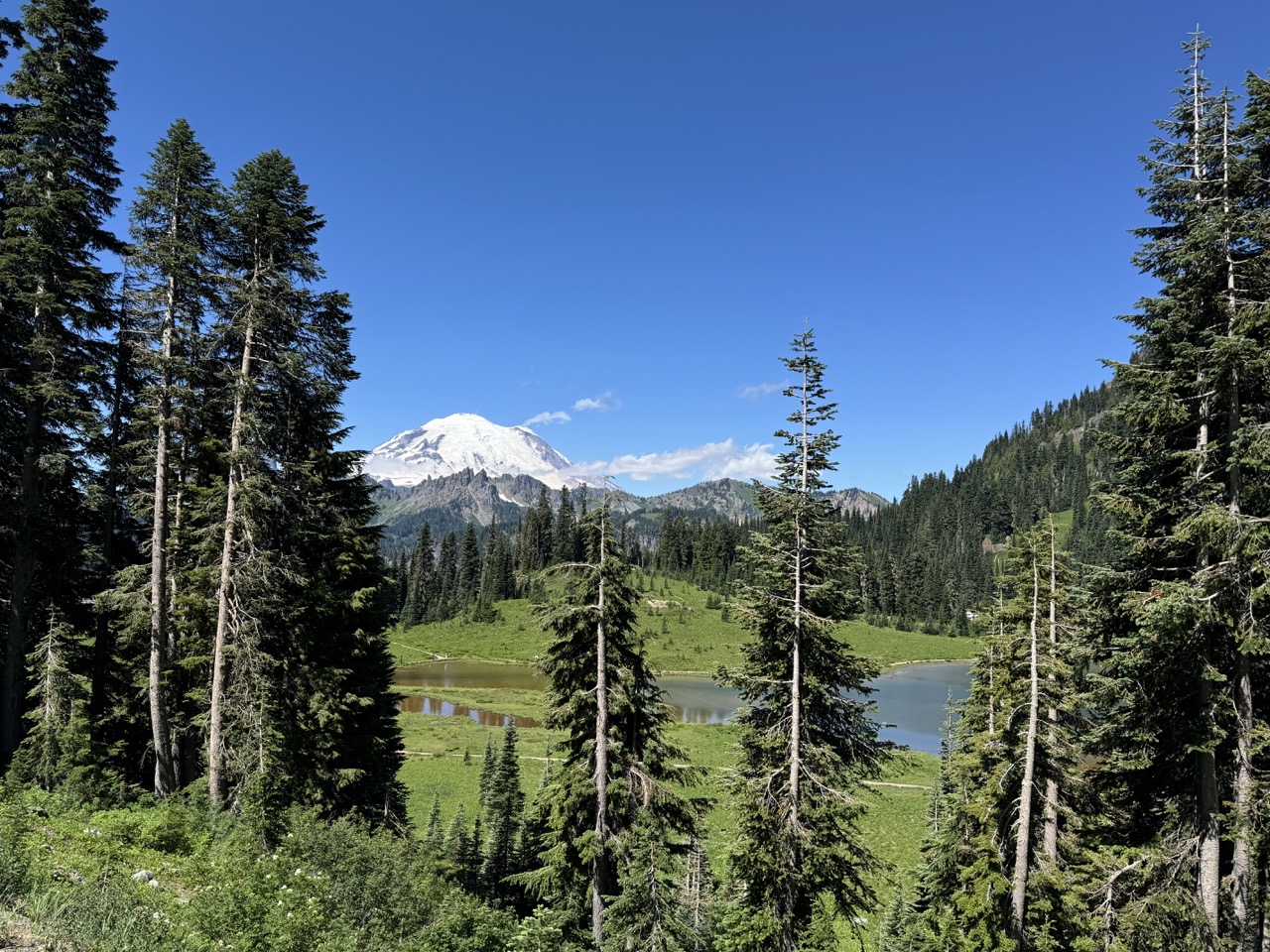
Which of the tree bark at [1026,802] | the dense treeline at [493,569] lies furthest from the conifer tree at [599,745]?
the dense treeline at [493,569]

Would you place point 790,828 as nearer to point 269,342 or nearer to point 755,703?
point 755,703

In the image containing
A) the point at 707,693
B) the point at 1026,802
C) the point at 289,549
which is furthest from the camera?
the point at 707,693

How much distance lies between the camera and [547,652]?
15.6 metres

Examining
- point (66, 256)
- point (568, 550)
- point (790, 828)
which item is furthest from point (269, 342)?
point (568, 550)

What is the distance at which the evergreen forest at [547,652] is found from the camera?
35.3 ft

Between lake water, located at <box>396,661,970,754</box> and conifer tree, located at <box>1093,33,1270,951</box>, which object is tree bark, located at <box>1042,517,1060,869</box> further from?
lake water, located at <box>396,661,970,754</box>

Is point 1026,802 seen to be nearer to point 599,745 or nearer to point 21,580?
point 599,745

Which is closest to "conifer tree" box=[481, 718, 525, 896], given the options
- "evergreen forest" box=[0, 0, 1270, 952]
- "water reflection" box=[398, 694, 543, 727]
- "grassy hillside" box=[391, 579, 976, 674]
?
"evergreen forest" box=[0, 0, 1270, 952]

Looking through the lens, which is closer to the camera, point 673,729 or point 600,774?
point 600,774

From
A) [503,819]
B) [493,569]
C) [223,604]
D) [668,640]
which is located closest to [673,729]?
[503,819]

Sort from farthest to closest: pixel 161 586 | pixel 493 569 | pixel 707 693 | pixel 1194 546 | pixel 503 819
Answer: pixel 493 569 < pixel 707 693 < pixel 503 819 < pixel 161 586 < pixel 1194 546

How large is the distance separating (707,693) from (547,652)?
7062cm

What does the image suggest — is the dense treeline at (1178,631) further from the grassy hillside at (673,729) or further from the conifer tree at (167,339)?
the conifer tree at (167,339)

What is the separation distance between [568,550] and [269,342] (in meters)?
101
